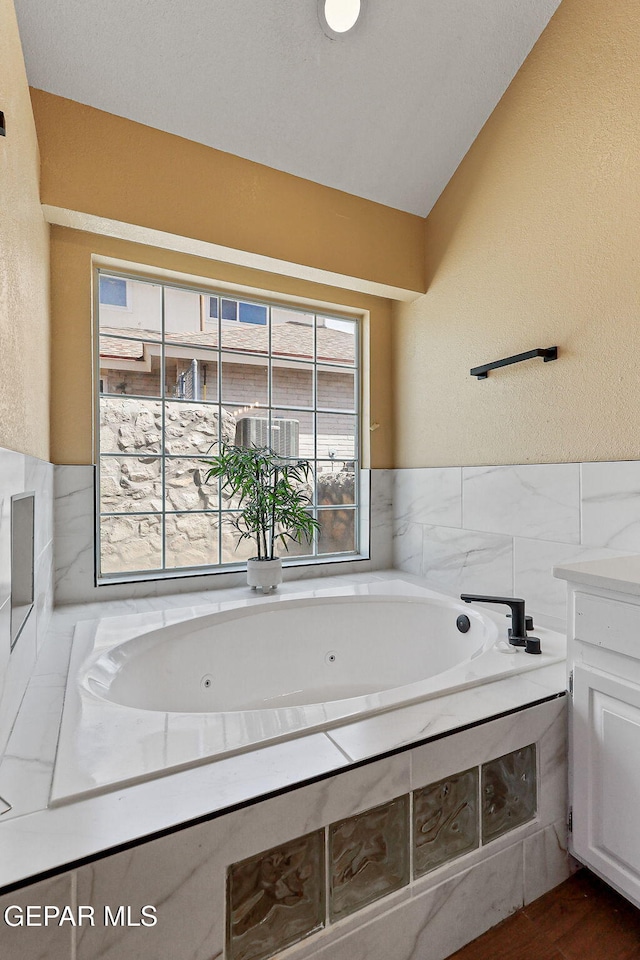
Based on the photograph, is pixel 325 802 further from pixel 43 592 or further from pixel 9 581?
pixel 43 592

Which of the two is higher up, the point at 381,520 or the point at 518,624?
the point at 381,520

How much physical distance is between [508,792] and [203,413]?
201 cm

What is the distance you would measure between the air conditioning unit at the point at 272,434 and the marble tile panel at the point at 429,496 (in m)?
0.64

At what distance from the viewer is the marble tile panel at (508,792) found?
116cm

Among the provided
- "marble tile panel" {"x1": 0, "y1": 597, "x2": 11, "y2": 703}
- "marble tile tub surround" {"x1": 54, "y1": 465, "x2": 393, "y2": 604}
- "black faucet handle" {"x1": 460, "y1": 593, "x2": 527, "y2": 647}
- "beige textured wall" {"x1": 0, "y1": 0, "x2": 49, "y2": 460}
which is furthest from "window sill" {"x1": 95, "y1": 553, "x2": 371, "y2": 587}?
"black faucet handle" {"x1": 460, "y1": 593, "x2": 527, "y2": 647}

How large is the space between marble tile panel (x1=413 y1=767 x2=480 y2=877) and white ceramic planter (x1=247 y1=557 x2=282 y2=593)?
129 cm

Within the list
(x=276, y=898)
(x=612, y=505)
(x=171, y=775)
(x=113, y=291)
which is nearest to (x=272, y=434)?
(x=113, y=291)

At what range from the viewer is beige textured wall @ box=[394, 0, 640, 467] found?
1.63 m

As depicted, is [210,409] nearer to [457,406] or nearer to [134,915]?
[457,406]

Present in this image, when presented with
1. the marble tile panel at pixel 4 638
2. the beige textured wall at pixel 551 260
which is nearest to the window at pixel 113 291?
the beige textured wall at pixel 551 260

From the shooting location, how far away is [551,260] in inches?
73.5

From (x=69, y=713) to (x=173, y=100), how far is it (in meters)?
2.16

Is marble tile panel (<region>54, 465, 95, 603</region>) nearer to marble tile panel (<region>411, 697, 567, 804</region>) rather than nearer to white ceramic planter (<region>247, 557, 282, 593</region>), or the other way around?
white ceramic planter (<region>247, 557, 282, 593</region>)

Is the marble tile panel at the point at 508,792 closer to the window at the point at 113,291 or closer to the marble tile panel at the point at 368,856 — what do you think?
the marble tile panel at the point at 368,856
